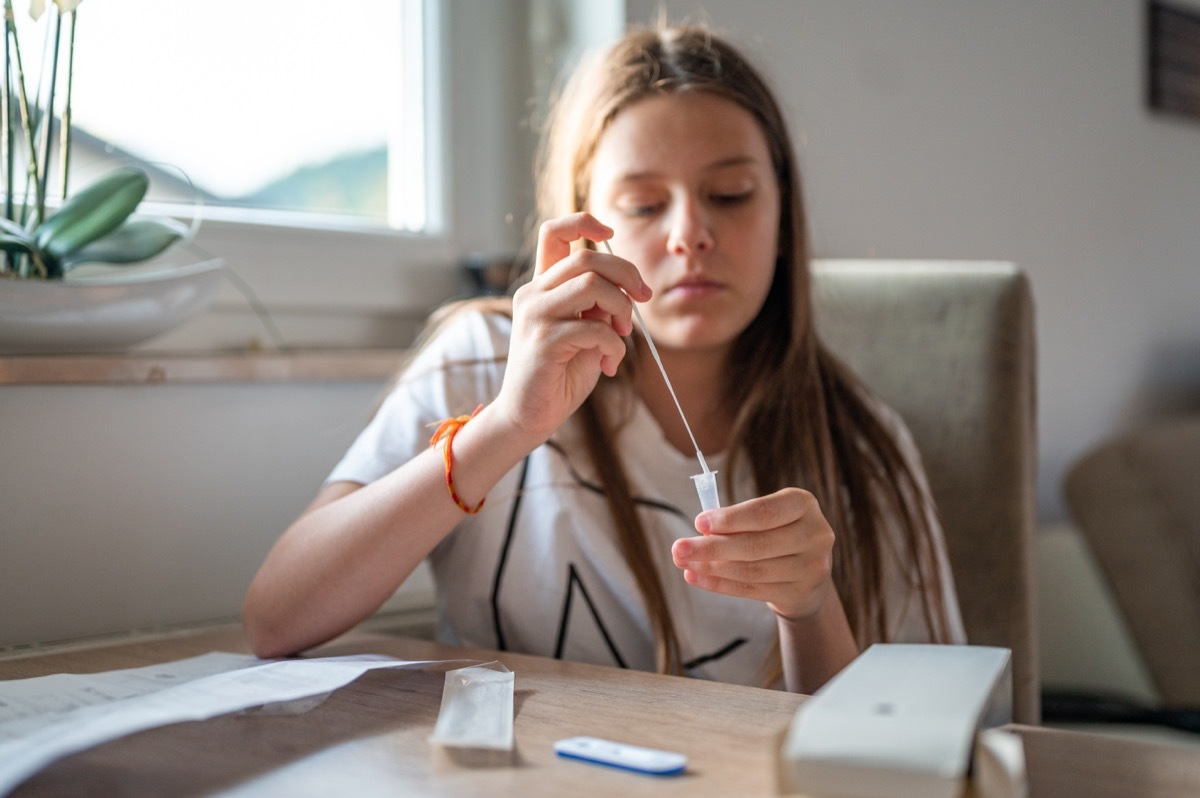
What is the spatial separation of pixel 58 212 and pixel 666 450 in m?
0.62

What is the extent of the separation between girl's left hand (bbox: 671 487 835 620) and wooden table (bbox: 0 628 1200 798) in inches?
3.0

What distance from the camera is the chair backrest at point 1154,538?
170cm

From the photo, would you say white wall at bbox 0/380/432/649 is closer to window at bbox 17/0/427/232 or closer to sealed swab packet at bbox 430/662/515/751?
window at bbox 17/0/427/232

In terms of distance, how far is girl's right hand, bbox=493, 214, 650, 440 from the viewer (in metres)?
0.79

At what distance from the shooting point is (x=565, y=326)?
2.62ft

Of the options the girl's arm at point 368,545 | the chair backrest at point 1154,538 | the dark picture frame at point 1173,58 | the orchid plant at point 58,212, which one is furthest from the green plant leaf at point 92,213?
the dark picture frame at point 1173,58

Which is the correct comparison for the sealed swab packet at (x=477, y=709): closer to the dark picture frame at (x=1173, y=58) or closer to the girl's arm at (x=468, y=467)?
the girl's arm at (x=468, y=467)

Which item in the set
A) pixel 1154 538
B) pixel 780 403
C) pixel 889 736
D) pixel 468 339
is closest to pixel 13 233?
pixel 468 339

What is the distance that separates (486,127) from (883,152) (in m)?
0.71

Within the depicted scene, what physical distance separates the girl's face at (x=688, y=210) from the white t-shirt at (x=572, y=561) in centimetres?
14

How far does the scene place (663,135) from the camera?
1.08 m

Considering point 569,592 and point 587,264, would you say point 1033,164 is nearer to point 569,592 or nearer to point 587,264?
point 569,592

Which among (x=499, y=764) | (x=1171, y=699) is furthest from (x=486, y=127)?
(x=1171, y=699)

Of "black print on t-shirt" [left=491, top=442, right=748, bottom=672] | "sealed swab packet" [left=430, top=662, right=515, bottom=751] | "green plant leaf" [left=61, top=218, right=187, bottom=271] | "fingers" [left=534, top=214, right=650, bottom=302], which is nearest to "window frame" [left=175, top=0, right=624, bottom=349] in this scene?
"green plant leaf" [left=61, top=218, right=187, bottom=271]
